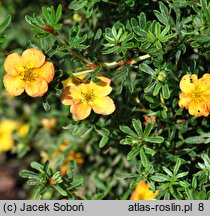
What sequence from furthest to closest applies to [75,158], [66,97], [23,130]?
[23,130], [75,158], [66,97]

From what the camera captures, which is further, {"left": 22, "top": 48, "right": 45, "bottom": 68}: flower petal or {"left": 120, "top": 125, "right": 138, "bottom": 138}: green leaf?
{"left": 120, "top": 125, "right": 138, "bottom": 138}: green leaf

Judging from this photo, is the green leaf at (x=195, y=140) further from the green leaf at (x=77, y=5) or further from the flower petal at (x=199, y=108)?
the green leaf at (x=77, y=5)

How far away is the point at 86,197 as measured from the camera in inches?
88.4

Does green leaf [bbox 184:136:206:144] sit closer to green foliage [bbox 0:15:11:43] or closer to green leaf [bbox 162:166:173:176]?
green leaf [bbox 162:166:173:176]

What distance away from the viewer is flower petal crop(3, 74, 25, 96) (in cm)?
173

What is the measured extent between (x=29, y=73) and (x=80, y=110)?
22cm

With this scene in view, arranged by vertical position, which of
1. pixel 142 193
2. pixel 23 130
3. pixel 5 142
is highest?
pixel 142 193

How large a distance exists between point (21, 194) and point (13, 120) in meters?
0.50

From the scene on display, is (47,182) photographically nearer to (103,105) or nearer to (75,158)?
(103,105)

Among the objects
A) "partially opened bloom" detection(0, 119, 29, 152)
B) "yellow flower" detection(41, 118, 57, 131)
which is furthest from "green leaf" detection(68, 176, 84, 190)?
"partially opened bloom" detection(0, 119, 29, 152)

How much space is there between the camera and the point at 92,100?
179cm

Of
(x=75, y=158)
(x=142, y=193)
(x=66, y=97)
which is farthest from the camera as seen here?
(x=75, y=158)

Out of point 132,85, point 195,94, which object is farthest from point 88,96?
point 195,94

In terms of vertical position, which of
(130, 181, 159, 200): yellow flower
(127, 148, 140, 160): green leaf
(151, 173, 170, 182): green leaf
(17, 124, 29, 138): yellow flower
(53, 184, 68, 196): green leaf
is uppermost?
(127, 148, 140, 160): green leaf
